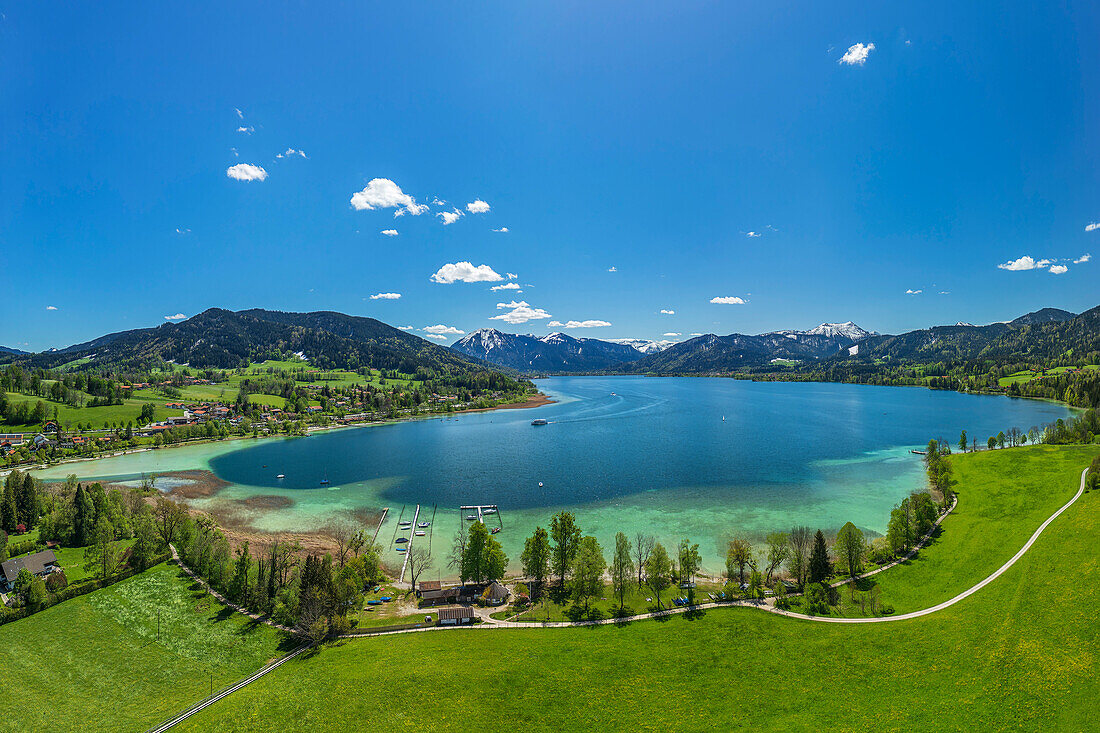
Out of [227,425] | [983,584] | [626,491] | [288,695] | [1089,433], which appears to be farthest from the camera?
[227,425]

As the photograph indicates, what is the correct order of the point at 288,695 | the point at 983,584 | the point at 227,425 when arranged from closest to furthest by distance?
the point at 288,695, the point at 983,584, the point at 227,425

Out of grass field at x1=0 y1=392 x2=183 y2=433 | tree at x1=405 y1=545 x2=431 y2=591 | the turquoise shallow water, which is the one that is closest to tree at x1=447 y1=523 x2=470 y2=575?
the turquoise shallow water

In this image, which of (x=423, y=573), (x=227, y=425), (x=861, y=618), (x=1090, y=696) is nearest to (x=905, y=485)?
(x=861, y=618)

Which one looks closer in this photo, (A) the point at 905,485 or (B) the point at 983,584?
(B) the point at 983,584

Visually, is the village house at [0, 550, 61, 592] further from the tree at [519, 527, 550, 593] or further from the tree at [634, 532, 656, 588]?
the tree at [634, 532, 656, 588]

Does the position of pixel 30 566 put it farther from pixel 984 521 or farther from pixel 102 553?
pixel 984 521

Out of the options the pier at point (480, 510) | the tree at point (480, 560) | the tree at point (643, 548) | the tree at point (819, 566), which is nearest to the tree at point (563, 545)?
the tree at point (480, 560)

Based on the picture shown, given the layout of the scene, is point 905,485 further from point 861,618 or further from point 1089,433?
point 861,618
